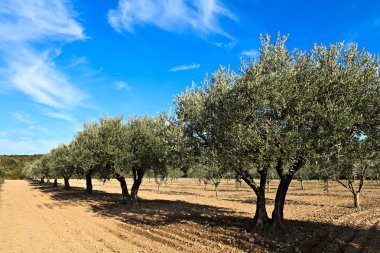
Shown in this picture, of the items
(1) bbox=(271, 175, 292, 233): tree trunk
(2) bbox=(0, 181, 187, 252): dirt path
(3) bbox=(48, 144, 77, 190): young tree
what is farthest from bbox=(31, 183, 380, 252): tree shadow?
(3) bbox=(48, 144, 77, 190): young tree

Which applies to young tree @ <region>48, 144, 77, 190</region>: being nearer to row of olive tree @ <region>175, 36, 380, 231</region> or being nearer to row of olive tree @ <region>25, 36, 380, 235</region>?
row of olive tree @ <region>25, 36, 380, 235</region>

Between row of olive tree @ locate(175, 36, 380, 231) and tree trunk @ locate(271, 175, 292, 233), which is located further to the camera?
tree trunk @ locate(271, 175, 292, 233)

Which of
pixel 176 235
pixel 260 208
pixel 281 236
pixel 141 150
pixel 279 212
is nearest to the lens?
pixel 281 236

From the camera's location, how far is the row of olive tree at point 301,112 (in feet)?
55.0

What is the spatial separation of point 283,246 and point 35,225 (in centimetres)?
2030

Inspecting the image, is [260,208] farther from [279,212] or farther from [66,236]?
[66,236]

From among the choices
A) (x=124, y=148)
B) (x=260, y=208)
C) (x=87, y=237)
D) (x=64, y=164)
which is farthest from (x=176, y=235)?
(x=64, y=164)

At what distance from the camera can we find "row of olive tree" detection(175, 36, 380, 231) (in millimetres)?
16766

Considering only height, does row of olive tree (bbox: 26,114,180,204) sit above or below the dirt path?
above

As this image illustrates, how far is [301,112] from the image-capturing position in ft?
57.4

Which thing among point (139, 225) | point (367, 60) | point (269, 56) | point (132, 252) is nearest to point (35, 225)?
point (139, 225)

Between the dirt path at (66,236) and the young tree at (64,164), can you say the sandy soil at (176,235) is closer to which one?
the dirt path at (66,236)

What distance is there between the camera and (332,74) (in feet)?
57.6

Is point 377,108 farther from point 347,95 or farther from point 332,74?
point 332,74
